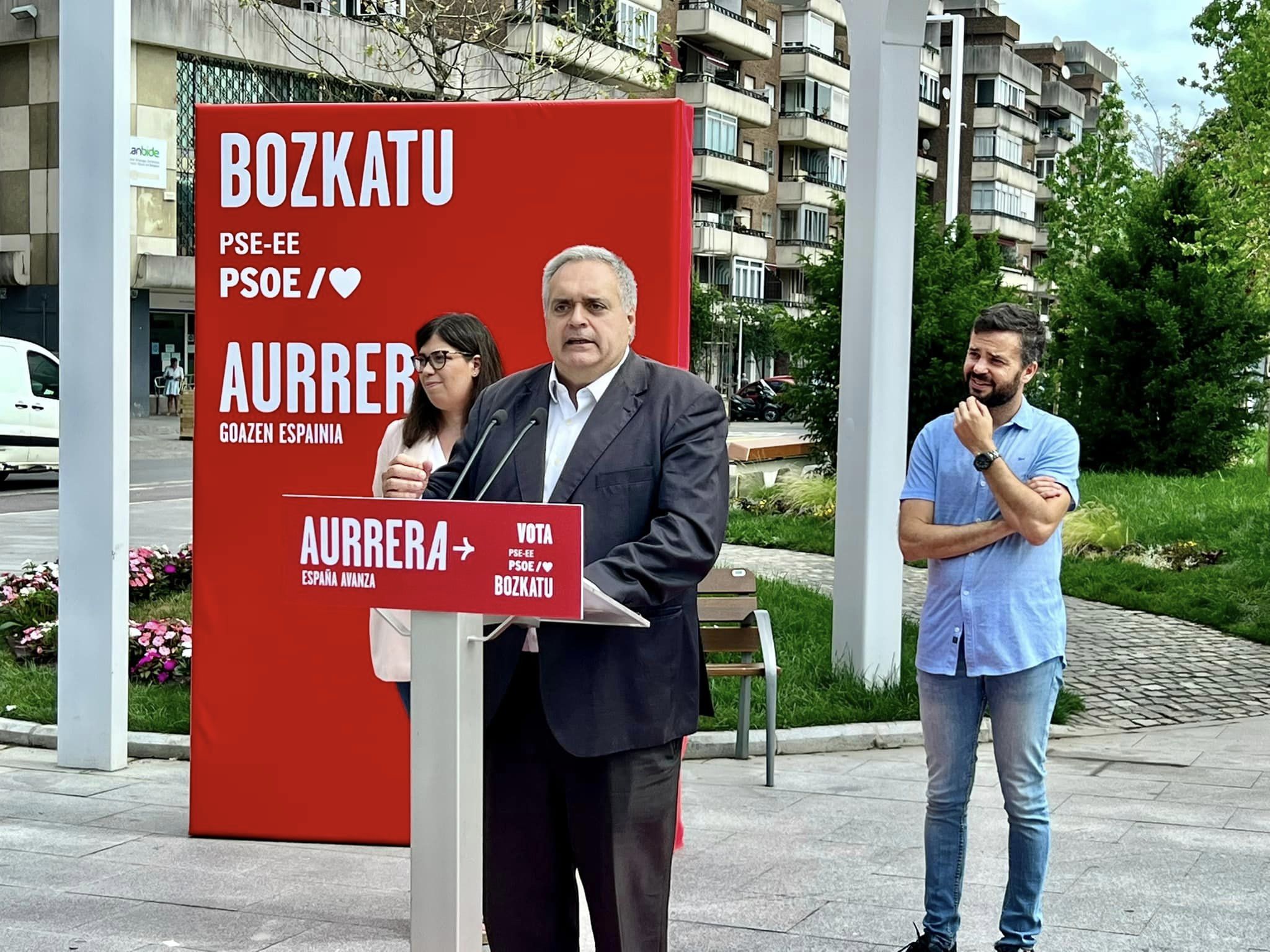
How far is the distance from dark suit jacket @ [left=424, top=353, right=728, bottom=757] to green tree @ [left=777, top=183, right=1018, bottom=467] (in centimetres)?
1477

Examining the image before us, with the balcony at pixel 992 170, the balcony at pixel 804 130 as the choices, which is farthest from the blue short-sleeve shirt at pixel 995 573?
the balcony at pixel 992 170

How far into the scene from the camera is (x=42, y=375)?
2425cm

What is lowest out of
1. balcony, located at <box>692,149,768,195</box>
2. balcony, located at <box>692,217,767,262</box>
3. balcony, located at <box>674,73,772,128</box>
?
balcony, located at <box>692,217,767,262</box>

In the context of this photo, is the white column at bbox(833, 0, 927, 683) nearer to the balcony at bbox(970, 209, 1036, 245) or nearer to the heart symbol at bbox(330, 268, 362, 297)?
the heart symbol at bbox(330, 268, 362, 297)

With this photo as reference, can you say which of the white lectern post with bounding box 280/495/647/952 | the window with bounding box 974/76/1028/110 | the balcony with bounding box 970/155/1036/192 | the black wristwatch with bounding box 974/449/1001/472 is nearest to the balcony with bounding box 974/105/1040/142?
the window with bounding box 974/76/1028/110

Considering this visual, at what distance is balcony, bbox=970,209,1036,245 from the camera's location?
3428 inches

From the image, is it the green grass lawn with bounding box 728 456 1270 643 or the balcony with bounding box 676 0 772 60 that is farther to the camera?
the balcony with bounding box 676 0 772 60

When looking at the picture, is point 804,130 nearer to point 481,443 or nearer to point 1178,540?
point 1178,540

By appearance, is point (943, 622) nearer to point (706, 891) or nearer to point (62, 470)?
point (706, 891)

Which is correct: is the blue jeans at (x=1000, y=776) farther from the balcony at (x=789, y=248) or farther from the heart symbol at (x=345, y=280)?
the balcony at (x=789, y=248)

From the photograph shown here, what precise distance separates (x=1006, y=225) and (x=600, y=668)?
292 feet

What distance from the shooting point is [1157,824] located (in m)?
6.64

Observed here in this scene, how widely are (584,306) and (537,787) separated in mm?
1103

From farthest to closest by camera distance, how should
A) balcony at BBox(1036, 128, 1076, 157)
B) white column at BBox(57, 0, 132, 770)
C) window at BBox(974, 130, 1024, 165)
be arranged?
balcony at BBox(1036, 128, 1076, 157) < window at BBox(974, 130, 1024, 165) < white column at BBox(57, 0, 132, 770)
